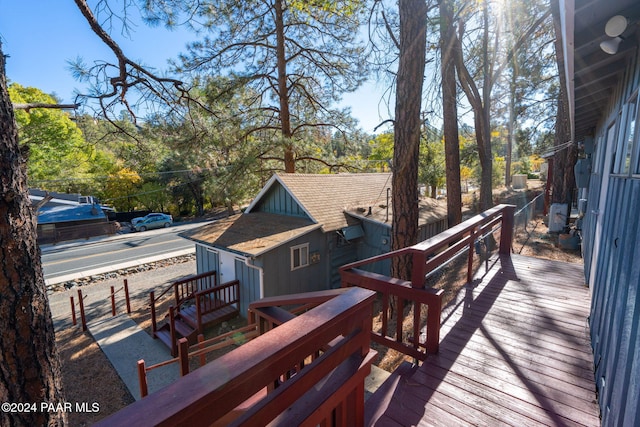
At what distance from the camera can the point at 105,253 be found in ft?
53.4

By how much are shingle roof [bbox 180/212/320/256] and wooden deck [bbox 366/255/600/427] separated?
5210 mm

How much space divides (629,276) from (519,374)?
128 centimetres

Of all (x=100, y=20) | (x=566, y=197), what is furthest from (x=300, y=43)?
(x=566, y=197)

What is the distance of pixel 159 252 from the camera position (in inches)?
633

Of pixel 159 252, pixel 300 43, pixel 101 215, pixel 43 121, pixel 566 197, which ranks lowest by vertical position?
pixel 159 252

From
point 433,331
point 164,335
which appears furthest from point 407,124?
point 164,335

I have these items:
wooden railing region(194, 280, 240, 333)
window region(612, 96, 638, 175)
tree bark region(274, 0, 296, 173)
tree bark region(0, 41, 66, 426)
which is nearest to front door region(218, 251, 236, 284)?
wooden railing region(194, 280, 240, 333)

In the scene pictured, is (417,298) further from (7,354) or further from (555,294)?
(7,354)

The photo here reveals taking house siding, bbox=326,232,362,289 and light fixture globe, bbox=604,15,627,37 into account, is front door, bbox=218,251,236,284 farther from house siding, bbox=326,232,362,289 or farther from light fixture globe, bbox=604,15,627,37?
light fixture globe, bbox=604,15,627,37

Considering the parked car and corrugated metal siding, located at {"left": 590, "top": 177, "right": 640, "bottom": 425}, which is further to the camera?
the parked car

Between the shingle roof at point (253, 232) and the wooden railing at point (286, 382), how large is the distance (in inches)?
244

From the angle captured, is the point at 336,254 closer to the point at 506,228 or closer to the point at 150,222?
the point at 506,228

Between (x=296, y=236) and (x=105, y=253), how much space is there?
13.5 m

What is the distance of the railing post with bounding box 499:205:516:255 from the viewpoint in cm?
548
